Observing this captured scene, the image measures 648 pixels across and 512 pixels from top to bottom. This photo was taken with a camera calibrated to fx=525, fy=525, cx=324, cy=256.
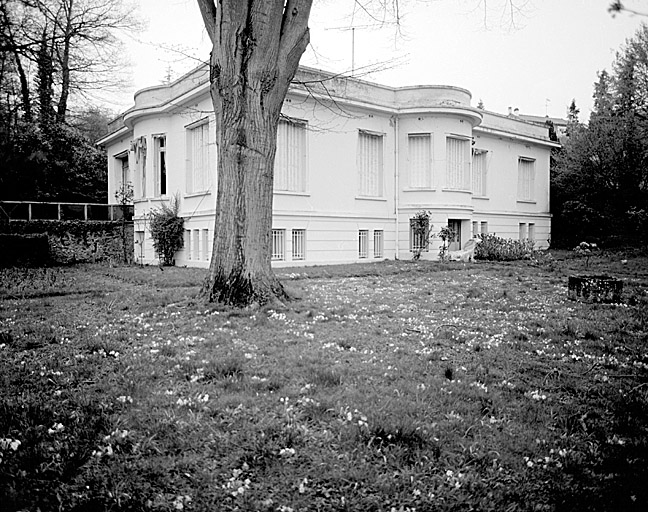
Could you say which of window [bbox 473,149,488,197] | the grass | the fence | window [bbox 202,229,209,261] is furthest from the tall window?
the grass

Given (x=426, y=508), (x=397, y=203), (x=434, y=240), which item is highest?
(x=397, y=203)

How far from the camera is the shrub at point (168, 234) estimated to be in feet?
63.3

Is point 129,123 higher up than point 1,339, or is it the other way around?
point 129,123

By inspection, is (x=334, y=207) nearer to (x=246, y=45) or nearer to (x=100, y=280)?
(x=100, y=280)

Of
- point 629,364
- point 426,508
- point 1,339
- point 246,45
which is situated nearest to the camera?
point 426,508

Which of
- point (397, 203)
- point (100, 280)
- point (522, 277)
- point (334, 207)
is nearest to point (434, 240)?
point (397, 203)

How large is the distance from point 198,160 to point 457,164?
34.3ft

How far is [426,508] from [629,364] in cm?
383

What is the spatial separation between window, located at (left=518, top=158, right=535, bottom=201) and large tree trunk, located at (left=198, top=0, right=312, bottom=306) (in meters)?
21.1

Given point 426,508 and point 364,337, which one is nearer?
point 426,508

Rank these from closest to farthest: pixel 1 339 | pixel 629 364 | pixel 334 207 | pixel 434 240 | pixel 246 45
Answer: pixel 629 364
pixel 1 339
pixel 246 45
pixel 334 207
pixel 434 240

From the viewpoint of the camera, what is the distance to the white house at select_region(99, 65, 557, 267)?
17844 mm

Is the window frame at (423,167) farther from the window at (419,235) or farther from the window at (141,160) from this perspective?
the window at (141,160)

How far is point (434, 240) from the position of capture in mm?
20688
